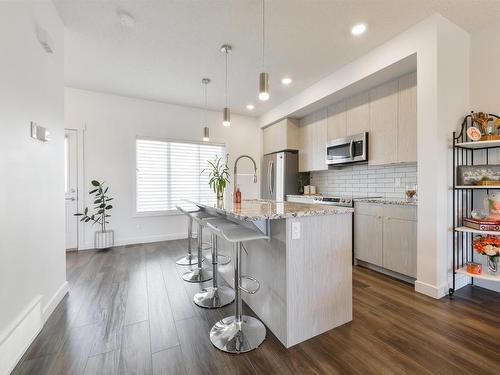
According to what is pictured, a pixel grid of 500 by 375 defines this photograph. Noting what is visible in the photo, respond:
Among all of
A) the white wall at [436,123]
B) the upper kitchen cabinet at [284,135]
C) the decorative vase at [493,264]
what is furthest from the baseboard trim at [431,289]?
the upper kitchen cabinet at [284,135]

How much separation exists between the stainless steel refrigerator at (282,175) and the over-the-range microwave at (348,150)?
2.94ft

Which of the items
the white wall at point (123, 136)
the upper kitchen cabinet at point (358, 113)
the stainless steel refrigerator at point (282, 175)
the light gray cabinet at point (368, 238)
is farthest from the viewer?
the stainless steel refrigerator at point (282, 175)

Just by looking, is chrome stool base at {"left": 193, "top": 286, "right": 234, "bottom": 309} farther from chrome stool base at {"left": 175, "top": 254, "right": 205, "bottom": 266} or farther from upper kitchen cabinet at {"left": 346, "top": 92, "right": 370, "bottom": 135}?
upper kitchen cabinet at {"left": 346, "top": 92, "right": 370, "bottom": 135}

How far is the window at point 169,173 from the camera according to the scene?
471 cm

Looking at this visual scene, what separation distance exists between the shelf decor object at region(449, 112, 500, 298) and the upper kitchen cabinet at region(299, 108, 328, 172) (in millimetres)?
1948

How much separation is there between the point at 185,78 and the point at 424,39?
10.0 feet

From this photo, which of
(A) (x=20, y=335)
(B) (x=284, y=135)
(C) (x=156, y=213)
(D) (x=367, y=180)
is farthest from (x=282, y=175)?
(A) (x=20, y=335)

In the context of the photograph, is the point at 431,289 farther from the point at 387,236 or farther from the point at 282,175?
the point at 282,175

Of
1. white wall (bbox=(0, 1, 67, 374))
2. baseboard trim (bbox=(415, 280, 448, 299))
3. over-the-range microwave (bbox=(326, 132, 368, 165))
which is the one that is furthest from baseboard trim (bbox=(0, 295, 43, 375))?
over-the-range microwave (bbox=(326, 132, 368, 165))

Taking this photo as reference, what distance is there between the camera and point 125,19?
235 cm

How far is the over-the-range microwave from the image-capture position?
351 cm

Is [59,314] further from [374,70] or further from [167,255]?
[374,70]

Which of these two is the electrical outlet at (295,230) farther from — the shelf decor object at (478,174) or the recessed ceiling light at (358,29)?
the recessed ceiling light at (358,29)

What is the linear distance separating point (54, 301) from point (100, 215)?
7.62ft
